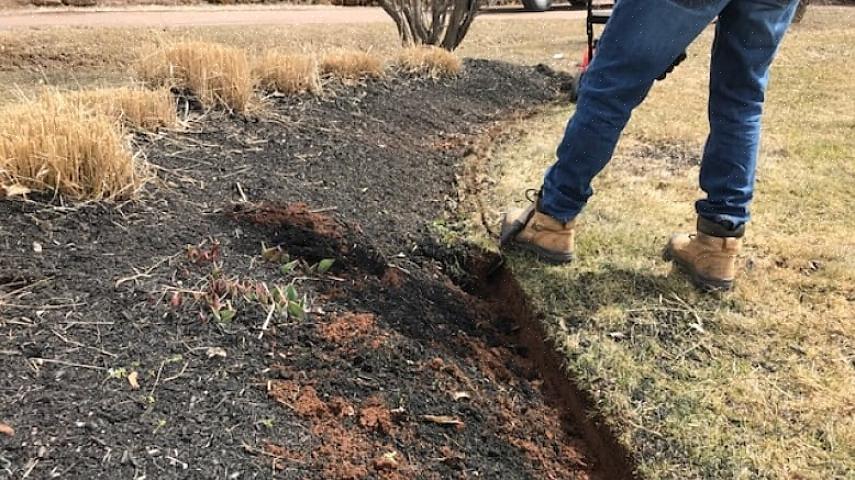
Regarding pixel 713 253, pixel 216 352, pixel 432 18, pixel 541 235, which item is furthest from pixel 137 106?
pixel 432 18

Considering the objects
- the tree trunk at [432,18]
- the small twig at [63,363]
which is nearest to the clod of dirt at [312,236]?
the small twig at [63,363]

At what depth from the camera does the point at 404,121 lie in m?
4.70

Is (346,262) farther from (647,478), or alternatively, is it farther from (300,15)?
(300,15)

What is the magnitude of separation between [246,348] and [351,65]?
344 centimetres

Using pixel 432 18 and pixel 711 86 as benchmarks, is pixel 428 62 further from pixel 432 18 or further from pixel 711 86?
pixel 711 86

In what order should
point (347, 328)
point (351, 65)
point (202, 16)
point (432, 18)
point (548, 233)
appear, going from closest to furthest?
point (347, 328)
point (548, 233)
point (351, 65)
point (432, 18)
point (202, 16)

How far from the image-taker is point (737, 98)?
8.28 ft

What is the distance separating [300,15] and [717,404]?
11407 mm

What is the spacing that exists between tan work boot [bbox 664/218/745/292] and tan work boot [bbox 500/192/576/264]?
1.55ft

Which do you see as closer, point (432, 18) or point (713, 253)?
point (713, 253)

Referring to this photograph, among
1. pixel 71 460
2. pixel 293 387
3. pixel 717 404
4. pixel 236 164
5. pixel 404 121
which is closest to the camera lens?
pixel 71 460

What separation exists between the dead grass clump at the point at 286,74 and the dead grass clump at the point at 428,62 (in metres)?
1.32

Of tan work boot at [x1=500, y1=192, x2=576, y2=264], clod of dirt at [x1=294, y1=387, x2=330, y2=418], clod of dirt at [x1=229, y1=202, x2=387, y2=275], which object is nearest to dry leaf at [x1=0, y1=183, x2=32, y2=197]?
clod of dirt at [x1=229, y1=202, x2=387, y2=275]

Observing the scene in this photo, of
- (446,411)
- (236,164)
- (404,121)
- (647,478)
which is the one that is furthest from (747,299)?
(404,121)
